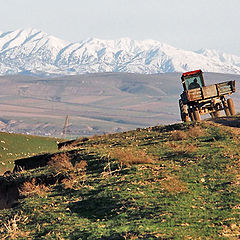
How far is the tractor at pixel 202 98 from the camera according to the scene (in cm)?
2944

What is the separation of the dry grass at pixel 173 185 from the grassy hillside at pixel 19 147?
26429mm

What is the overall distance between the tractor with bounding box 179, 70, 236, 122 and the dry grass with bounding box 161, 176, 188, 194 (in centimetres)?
1578

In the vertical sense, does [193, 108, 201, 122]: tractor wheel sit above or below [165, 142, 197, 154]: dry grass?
above

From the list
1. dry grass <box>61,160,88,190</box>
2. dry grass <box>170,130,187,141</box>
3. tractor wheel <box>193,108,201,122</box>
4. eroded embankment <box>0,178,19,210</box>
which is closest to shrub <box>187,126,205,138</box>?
dry grass <box>170,130,187,141</box>

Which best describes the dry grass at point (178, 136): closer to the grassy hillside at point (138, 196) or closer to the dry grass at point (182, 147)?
the dry grass at point (182, 147)

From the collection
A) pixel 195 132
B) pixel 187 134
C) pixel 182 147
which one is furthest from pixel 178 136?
pixel 182 147

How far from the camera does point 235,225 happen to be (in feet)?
32.6

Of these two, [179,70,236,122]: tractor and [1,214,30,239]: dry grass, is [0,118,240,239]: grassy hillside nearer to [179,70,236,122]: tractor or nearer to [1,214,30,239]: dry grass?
[1,214,30,239]: dry grass

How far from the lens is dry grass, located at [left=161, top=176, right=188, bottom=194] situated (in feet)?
41.7

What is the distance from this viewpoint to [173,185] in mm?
13070

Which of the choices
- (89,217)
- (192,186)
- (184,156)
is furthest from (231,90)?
(89,217)

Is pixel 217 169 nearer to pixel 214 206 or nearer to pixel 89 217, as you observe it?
pixel 214 206

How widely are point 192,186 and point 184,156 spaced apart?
13.5 feet

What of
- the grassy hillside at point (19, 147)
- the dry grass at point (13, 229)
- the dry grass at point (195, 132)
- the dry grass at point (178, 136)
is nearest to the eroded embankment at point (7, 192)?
the dry grass at point (13, 229)
